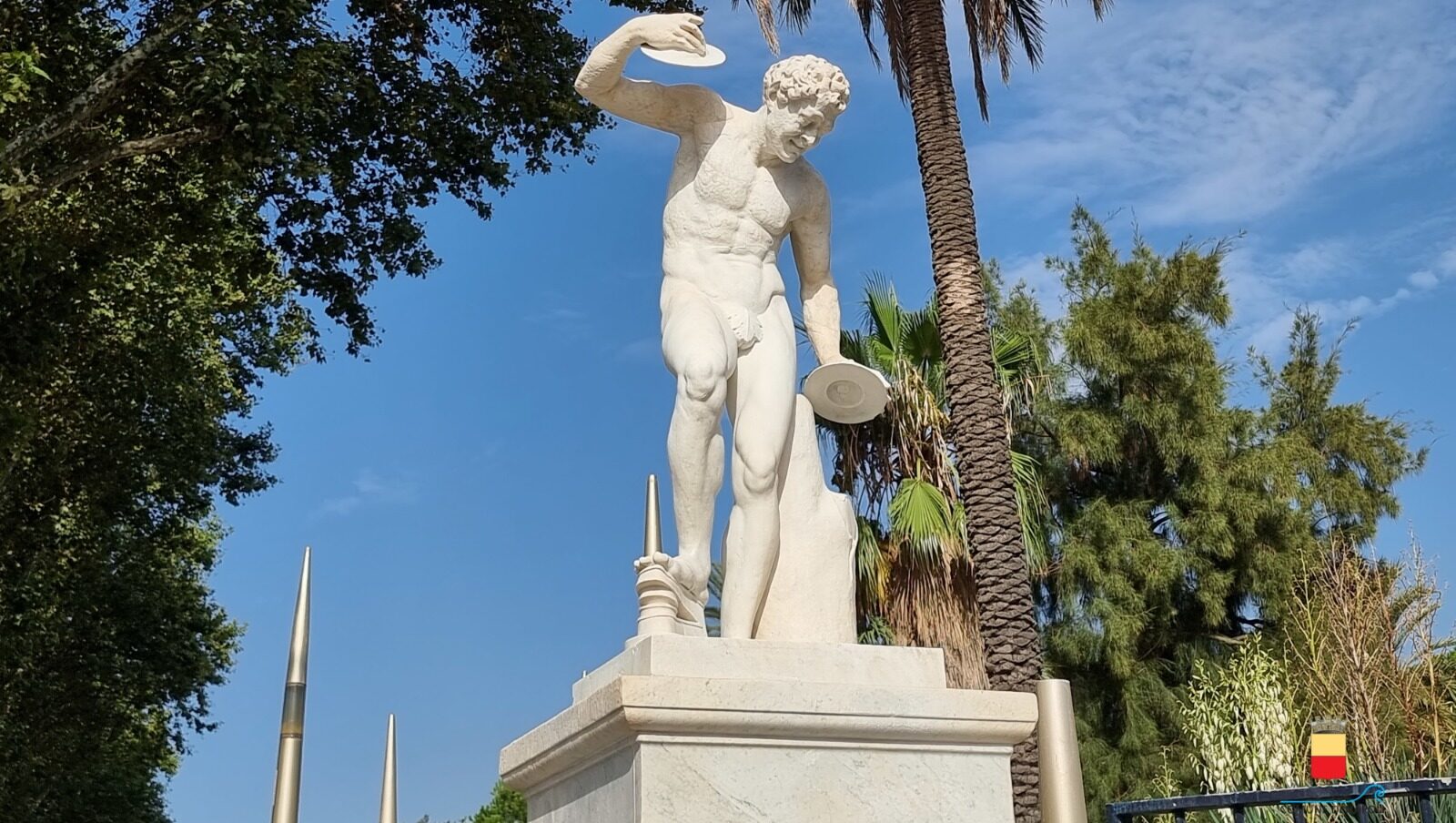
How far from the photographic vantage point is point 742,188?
5.00 m

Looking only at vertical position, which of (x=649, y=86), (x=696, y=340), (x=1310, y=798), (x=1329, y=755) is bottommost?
(x=1310, y=798)

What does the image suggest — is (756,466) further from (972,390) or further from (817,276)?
(972,390)

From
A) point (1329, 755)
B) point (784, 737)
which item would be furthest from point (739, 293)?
point (1329, 755)

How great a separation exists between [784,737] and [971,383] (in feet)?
28.1

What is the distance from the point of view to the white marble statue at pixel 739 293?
4621 millimetres

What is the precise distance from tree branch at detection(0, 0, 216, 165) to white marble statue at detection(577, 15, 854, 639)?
6195 millimetres

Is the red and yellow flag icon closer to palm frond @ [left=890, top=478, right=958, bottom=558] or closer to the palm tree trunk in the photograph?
the palm tree trunk

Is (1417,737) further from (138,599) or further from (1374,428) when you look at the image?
(138,599)

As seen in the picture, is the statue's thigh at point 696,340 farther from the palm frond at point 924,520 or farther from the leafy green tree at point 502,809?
the leafy green tree at point 502,809

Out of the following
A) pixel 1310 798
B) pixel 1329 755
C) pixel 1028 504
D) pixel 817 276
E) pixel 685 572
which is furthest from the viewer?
pixel 1028 504

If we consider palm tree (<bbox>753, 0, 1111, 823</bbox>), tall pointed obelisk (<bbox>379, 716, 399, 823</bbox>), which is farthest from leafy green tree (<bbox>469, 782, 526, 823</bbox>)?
palm tree (<bbox>753, 0, 1111, 823</bbox>)

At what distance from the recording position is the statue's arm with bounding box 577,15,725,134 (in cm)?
496

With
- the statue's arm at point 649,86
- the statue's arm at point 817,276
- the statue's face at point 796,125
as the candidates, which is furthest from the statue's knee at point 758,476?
the statue's arm at point 649,86

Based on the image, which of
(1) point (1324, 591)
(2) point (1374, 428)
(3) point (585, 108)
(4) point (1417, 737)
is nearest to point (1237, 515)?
(2) point (1374, 428)
